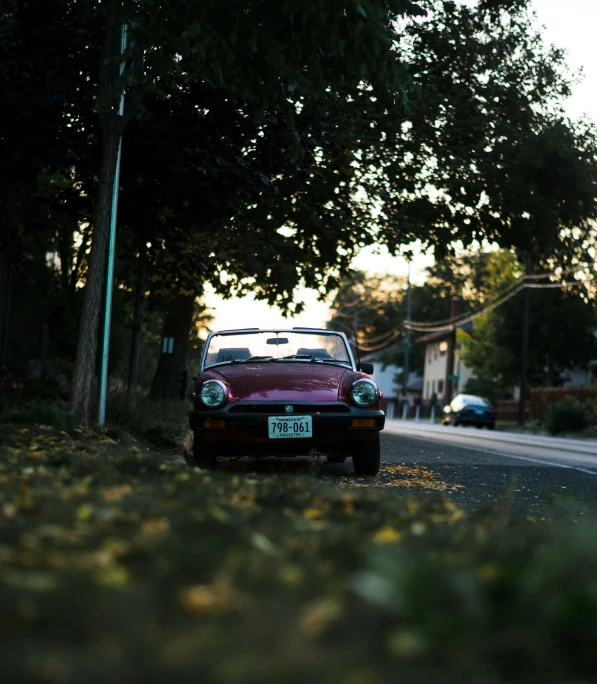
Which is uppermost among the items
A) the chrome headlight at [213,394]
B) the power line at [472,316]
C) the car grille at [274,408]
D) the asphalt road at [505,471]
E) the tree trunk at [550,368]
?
the power line at [472,316]

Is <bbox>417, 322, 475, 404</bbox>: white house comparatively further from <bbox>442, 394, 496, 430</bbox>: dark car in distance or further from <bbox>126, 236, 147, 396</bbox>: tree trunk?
<bbox>126, 236, 147, 396</bbox>: tree trunk

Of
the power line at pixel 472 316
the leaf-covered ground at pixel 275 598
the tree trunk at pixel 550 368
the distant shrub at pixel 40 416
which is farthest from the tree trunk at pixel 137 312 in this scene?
the tree trunk at pixel 550 368

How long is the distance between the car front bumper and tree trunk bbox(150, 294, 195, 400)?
530 inches

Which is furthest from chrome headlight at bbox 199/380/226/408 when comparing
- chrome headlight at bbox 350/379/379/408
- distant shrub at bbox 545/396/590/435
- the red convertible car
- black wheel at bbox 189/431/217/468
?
distant shrub at bbox 545/396/590/435

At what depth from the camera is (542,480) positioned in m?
10.9

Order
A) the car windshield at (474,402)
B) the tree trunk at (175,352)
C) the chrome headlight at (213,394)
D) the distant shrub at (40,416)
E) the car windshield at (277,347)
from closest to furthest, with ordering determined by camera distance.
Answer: the distant shrub at (40,416) → the chrome headlight at (213,394) → the car windshield at (277,347) → the tree trunk at (175,352) → the car windshield at (474,402)

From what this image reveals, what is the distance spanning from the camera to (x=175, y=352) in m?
24.4

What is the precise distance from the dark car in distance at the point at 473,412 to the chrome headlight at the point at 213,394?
119 feet

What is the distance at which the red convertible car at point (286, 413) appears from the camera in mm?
9750

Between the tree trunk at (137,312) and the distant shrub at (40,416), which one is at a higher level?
the tree trunk at (137,312)

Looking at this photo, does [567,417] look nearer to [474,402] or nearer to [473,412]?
[473,412]

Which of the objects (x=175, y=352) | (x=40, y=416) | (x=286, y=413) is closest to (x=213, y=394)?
(x=286, y=413)

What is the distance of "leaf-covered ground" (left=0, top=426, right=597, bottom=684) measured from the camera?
201cm

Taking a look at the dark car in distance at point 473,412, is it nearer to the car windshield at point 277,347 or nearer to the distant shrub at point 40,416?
the car windshield at point 277,347
